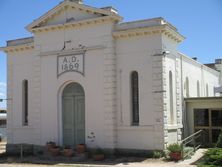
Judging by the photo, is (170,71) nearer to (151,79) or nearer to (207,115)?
(151,79)

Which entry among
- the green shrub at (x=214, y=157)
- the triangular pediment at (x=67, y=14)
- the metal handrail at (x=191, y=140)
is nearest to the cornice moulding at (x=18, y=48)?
the triangular pediment at (x=67, y=14)

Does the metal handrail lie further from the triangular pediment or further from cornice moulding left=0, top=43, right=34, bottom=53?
cornice moulding left=0, top=43, right=34, bottom=53

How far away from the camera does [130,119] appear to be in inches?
783

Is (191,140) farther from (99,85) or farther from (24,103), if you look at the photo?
(24,103)

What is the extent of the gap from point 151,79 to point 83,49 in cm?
407

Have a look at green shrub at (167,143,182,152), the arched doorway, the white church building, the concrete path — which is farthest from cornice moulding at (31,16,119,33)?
the concrete path

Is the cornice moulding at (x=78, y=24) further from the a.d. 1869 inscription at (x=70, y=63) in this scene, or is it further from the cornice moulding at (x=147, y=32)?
the a.d. 1869 inscription at (x=70, y=63)

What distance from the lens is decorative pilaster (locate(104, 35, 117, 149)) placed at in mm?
19953

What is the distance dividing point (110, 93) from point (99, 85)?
0.79 metres

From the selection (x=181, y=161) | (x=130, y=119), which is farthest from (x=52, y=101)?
(x=181, y=161)

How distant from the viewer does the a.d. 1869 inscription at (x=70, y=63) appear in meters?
21.1

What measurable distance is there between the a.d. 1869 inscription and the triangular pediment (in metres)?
1.97

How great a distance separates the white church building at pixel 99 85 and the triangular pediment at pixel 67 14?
5cm

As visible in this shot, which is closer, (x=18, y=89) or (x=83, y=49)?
(x=83, y=49)
